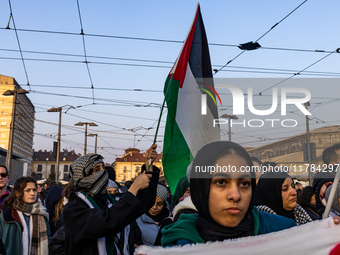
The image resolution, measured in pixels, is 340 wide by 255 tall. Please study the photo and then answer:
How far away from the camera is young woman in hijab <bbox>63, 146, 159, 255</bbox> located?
8.09ft

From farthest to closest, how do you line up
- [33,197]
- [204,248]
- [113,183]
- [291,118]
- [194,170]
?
1. [113,183]
2. [33,197]
3. [291,118]
4. [194,170]
5. [204,248]

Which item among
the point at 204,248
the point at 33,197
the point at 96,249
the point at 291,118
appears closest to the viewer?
the point at 204,248

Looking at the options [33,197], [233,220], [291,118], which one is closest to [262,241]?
[233,220]

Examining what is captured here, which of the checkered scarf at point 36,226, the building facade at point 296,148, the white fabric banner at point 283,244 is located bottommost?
the checkered scarf at point 36,226

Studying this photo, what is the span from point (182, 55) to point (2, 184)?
11.5 ft

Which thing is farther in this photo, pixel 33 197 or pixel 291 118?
pixel 33 197

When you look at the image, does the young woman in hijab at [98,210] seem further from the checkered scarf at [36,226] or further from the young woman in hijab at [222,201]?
the checkered scarf at [36,226]

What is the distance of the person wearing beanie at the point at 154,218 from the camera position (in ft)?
15.0

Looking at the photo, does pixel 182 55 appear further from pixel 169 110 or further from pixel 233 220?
pixel 233 220

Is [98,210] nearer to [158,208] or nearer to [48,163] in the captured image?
[158,208]

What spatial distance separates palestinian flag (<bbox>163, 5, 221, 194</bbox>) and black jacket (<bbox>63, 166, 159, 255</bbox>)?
1030 millimetres

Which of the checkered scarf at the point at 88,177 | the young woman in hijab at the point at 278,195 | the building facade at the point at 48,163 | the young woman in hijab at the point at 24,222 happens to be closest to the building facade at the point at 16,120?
the building facade at the point at 48,163

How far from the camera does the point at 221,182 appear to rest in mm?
1729

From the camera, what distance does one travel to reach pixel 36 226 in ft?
16.4
